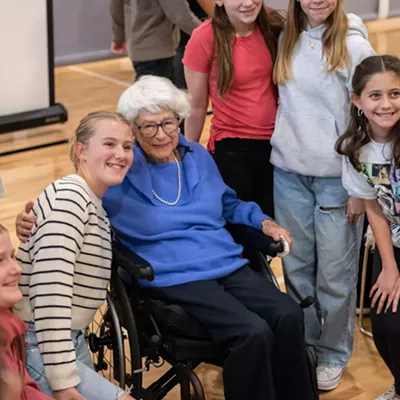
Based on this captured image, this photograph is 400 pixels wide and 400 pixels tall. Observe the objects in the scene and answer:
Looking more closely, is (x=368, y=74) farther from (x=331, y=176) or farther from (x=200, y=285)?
(x=200, y=285)

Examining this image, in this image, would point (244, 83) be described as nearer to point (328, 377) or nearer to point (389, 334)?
point (389, 334)

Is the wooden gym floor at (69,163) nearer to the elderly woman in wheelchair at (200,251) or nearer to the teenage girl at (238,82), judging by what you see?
the elderly woman in wheelchair at (200,251)

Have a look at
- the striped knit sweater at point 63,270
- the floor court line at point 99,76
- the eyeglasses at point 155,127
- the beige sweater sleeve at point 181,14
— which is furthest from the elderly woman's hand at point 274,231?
the floor court line at point 99,76

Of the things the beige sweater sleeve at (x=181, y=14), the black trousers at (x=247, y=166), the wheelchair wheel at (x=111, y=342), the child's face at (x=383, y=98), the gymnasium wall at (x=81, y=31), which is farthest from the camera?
the gymnasium wall at (x=81, y=31)

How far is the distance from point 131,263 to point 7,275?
21.5 inches

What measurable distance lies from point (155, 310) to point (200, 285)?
16cm

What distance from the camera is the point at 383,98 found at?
260 cm

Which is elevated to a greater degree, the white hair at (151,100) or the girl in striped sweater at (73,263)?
the white hair at (151,100)

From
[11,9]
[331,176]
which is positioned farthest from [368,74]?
[11,9]

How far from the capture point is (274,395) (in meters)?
2.49

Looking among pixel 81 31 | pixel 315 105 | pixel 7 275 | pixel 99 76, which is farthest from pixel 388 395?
pixel 81 31

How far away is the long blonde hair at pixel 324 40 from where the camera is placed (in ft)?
8.88

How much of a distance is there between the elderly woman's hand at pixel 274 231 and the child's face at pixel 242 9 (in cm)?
65

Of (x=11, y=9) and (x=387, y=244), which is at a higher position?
(x=11, y=9)
